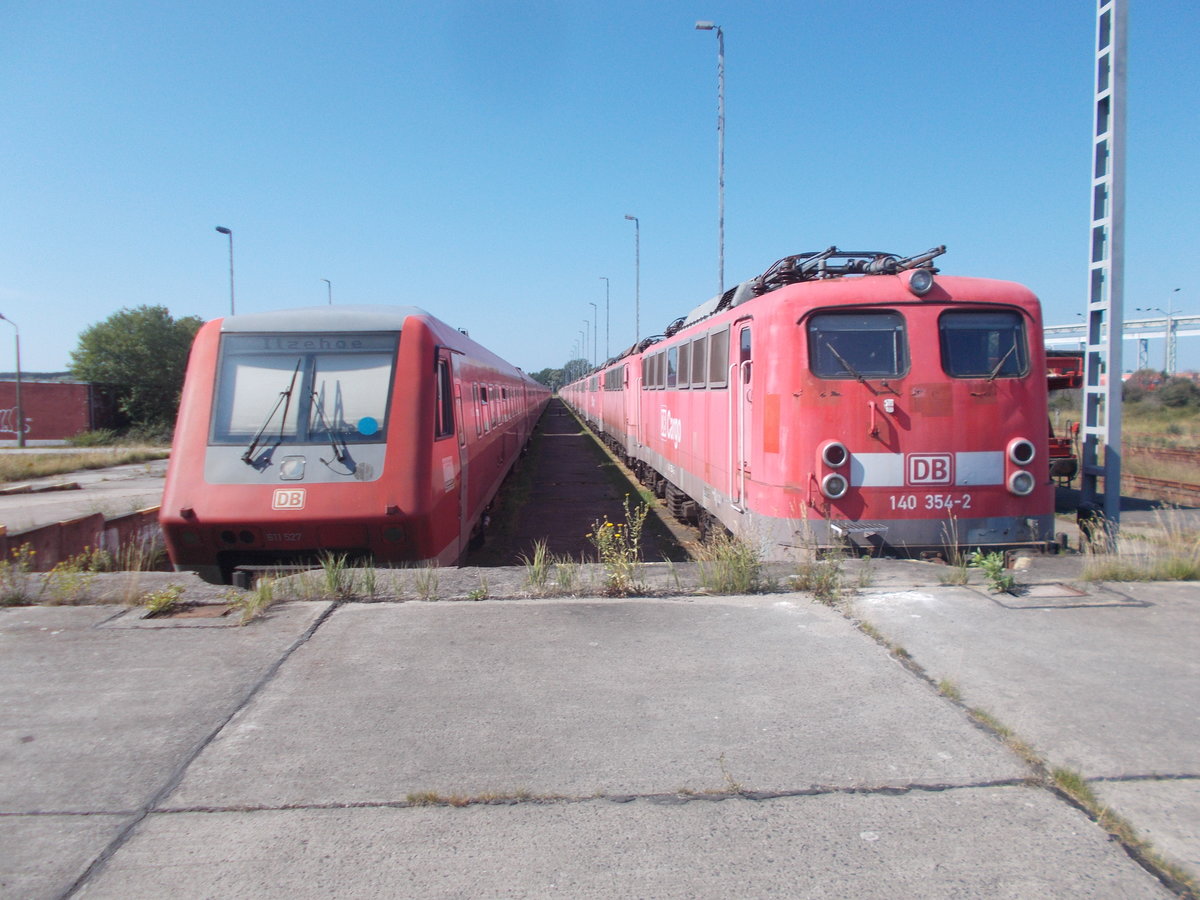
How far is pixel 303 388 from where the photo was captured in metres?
7.02

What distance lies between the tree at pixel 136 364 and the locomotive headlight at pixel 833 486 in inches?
1443

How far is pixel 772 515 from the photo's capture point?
23.8 ft

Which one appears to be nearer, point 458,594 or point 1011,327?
point 458,594

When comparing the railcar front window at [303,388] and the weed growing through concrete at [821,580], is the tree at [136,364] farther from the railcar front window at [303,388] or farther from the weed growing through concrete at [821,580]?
the weed growing through concrete at [821,580]

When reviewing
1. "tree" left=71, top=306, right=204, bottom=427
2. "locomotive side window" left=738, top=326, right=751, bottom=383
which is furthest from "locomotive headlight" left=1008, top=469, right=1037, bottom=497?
"tree" left=71, top=306, right=204, bottom=427

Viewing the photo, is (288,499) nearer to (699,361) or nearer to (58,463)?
(699,361)

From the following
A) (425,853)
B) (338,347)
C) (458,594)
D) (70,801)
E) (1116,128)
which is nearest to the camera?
(425,853)

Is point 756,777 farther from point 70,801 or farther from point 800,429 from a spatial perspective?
point 800,429

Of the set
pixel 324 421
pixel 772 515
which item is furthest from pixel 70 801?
pixel 772 515

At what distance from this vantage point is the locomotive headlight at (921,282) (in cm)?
711

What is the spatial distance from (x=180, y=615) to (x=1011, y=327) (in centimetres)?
700

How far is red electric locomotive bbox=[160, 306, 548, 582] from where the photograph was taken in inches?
262

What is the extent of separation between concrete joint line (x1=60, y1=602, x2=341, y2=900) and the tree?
37.0 metres

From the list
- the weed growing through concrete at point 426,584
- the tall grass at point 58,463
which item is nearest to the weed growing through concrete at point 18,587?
the weed growing through concrete at point 426,584
